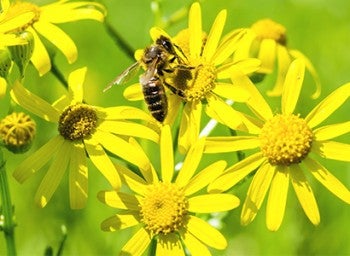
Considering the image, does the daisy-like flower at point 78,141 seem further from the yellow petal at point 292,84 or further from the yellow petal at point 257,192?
the yellow petal at point 292,84

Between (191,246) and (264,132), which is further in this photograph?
(264,132)

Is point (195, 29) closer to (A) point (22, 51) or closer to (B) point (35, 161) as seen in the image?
(A) point (22, 51)

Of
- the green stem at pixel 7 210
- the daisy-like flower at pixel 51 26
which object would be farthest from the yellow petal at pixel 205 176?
the daisy-like flower at pixel 51 26

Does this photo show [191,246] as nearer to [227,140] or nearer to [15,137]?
[227,140]

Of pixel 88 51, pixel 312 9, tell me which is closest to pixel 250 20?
pixel 312 9

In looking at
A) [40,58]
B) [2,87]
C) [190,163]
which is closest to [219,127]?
[40,58]

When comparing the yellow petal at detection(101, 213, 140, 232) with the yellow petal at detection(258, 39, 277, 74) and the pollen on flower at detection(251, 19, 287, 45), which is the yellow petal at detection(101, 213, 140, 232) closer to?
the yellow petal at detection(258, 39, 277, 74)

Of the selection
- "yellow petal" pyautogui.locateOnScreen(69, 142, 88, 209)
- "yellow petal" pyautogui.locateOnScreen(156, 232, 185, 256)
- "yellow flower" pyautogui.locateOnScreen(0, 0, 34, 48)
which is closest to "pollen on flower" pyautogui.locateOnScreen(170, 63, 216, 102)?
"yellow petal" pyautogui.locateOnScreen(69, 142, 88, 209)
